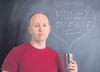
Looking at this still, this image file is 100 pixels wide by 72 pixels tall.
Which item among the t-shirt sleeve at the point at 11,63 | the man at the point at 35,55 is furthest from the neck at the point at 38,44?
the t-shirt sleeve at the point at 11,63

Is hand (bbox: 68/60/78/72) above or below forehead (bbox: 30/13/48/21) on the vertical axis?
below

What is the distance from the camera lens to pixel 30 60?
151cm

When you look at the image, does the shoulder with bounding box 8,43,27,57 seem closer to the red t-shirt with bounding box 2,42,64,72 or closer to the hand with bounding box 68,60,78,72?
the red t-shirt with bounding box 2,42,64,72

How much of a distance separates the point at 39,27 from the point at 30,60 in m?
0.20

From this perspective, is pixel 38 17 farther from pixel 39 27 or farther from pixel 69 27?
pixel 69 27

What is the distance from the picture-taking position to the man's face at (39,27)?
4.96 ft

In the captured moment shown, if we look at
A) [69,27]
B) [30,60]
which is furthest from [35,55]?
[69,27]

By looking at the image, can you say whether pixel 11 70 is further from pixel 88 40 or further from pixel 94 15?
pixel 94 15

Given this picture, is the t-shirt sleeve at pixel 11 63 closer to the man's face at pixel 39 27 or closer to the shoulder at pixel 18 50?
the shoulder at pixel 18 50

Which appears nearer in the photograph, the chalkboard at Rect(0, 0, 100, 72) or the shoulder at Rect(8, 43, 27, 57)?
the shoulder at Rect(8, 43, 27, 57)

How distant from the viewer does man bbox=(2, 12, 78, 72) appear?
1487 millimetres

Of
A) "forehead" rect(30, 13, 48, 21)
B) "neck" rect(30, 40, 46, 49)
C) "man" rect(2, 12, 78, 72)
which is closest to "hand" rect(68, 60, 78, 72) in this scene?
"man" rect(2, 12, 78, 72)

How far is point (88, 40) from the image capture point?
162cm

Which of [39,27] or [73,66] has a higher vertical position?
[39,27]
